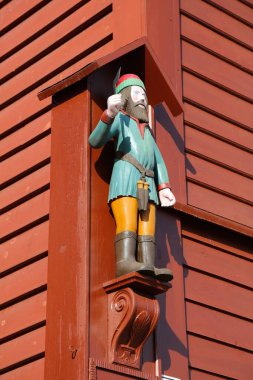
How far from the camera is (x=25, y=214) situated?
302 inches

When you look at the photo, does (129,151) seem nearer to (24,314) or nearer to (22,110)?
(24,314)

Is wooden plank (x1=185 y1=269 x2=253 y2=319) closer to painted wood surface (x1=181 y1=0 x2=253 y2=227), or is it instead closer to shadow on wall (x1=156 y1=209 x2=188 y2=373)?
shadow on wall (x1=156 y1=209 x2=188 y2=373)

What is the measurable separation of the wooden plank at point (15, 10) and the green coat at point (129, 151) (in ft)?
7.47

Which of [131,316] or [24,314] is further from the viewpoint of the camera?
[24,314]

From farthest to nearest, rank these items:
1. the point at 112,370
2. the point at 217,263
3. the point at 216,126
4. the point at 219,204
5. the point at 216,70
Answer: the point at 216,70
the point at 216,126
the point at 219,204
the point at 217,263
the point at 112,370

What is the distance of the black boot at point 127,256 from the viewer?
20.8 feet

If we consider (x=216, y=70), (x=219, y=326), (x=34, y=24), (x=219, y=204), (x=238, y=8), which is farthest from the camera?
(x=238, y=8)

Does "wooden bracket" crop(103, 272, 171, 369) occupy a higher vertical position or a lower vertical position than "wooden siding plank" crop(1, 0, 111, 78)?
lower

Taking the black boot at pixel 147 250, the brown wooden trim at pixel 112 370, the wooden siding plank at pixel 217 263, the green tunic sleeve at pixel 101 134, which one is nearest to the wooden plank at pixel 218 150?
the wooden siding plank at pixel 217 263

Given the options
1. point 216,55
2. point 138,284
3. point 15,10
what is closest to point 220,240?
point 138,284

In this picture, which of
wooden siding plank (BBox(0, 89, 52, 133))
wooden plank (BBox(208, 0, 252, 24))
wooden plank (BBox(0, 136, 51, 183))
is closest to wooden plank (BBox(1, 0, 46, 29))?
wooden siding plank (BBox(0, 89, 52, 133))

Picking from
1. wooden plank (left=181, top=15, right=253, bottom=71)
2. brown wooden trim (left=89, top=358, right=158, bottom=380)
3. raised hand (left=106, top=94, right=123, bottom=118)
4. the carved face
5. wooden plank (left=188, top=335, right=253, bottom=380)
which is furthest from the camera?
wooden plank (left=181, top=15, right=253, bottom=71)

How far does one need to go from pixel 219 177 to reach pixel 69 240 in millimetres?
1806

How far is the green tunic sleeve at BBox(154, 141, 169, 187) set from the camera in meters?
6.89
